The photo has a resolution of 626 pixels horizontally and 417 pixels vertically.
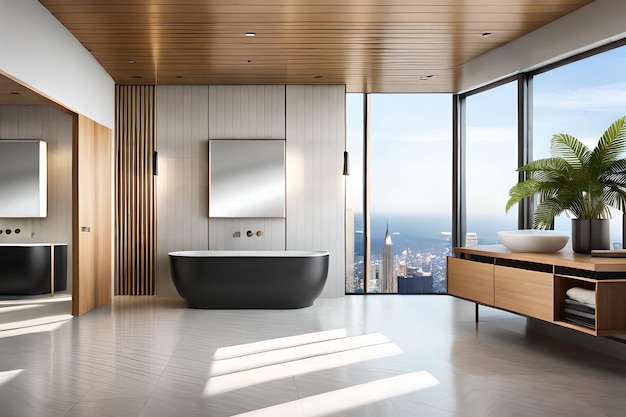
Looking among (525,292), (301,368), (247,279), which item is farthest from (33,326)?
(525,292)

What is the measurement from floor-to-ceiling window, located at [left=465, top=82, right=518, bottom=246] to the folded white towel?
2.43m

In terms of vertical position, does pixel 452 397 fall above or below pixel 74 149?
below

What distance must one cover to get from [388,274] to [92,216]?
149 inches

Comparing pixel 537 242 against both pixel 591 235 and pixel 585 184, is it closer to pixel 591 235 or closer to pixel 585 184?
pixel 591 235

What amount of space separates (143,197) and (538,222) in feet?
15.9

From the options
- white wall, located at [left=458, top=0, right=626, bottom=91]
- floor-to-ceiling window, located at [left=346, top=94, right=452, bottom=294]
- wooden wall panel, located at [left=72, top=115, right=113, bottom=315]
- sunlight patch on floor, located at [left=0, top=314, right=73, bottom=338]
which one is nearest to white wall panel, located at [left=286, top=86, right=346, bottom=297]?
floor-to-ceiling window, located at [left=346, top=94, right=452, bottom=294]

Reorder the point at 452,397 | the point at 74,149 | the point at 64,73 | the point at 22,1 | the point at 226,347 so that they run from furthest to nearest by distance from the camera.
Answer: the point at 74,149 → the point at 64,73 → the point at 226,347 → the point at 22,1 → the point at 452,397

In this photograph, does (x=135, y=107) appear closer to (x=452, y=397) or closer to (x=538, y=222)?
(x=538, y=222)

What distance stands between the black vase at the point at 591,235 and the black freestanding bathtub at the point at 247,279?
112 inches

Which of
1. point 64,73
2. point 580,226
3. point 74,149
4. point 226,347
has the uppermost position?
point 64,73

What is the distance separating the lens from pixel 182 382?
4047 mm

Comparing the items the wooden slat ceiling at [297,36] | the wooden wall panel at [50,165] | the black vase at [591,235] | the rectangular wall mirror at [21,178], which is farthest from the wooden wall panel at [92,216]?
the black vase at [591,235]

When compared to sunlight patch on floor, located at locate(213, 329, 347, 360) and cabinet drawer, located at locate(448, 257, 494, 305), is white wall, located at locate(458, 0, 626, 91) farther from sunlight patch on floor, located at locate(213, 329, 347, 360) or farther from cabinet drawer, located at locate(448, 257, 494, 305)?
sunlight patch on floor, located at locate(213, 329, 347, 360)

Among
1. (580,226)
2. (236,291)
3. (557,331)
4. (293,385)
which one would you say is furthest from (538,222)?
(236,291)
